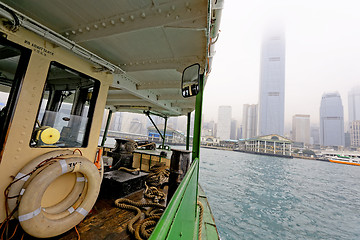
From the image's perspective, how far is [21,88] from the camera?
1794 millimetres

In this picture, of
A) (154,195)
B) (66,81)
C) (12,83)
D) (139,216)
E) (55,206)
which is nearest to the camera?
(12,83)

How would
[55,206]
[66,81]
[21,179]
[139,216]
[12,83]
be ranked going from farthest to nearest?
1. [66,81]
2. [139,216]
3. [55,206]
4. [12,83]
5. [21,179]

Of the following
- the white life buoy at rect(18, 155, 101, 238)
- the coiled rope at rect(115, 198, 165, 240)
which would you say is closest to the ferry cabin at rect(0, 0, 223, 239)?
the white life buoy at rect(18, 155, 101, 238)

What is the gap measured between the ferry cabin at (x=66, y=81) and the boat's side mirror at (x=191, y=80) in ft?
0.05

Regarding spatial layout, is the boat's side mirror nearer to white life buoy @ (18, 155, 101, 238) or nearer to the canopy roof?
the canopy roof

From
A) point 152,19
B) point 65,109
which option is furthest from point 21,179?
point 152,19

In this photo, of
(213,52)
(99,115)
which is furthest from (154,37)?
(99,115)

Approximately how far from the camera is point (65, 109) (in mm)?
2350

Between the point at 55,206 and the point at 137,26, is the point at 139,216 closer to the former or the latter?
the point at 55,206

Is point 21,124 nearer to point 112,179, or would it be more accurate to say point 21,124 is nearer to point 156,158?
point 112,179

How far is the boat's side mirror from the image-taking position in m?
2.28

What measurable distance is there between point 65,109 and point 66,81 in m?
0.48

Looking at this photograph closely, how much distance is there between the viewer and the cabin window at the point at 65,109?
205 cm

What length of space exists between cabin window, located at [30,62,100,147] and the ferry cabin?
14mm
